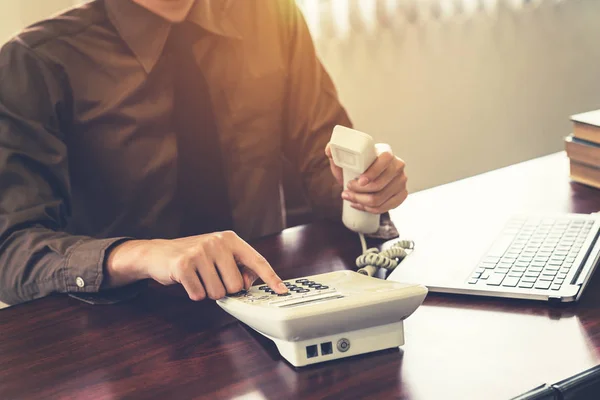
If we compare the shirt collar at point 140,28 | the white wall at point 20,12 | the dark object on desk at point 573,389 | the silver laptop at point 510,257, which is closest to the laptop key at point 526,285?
the silver laptop at point 510,257

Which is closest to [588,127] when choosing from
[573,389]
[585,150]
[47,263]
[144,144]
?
[585,150]

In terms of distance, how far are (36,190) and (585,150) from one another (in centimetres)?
94

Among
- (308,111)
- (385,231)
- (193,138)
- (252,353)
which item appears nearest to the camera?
(252,353)

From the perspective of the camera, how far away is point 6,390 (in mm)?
771

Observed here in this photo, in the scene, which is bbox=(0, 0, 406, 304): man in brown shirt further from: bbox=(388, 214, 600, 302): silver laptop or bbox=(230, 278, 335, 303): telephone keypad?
bbox=(388, 214, 600, 302): silver laptop

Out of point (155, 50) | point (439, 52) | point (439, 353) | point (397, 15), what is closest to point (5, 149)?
point (155, 50)

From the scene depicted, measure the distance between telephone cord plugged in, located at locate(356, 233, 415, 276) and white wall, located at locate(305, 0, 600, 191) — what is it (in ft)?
4.26

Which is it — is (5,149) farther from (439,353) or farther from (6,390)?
(439,353)

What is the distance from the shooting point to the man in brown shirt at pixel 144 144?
98 cm

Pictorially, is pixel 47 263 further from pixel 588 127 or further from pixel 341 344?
pixel 588 127

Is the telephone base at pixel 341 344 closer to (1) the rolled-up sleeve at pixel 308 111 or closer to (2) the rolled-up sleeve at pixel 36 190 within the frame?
(2) the rolled-up sleeve at pixel 36 190

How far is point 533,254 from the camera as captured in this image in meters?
0.96

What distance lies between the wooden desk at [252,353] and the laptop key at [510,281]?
0.03 metres

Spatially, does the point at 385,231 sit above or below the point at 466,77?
above
